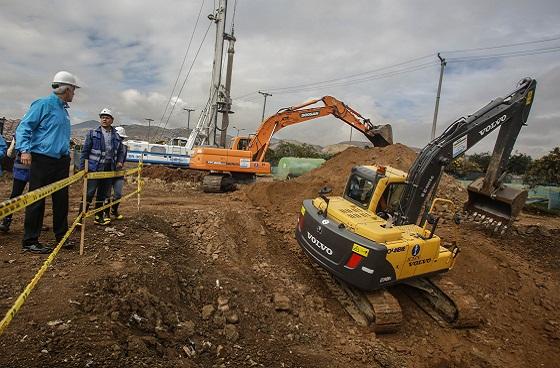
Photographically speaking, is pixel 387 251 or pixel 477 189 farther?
pixel 477 189

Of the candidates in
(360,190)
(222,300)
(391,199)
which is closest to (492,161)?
(391,199)

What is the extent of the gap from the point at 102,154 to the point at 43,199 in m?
1.71

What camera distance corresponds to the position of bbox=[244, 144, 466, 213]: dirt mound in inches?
430

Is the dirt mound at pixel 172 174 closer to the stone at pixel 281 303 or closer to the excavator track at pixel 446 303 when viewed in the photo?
the stone at pixel 281 303

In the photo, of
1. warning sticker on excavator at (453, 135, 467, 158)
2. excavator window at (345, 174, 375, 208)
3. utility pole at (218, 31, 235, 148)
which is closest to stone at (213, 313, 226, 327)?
excavator window at (345, 174, 375, 208)

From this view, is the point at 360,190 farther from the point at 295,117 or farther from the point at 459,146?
the point at 295,117

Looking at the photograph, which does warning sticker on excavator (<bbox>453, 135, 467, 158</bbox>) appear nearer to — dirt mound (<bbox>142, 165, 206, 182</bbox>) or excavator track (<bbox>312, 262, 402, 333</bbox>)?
excavator track (<bbox>312, 262, 402, 333</bbox>)

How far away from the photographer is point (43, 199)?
4043 mm

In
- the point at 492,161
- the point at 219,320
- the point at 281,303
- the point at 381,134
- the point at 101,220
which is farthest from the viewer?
the point at 381,134

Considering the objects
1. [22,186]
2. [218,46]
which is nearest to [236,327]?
[22,186]

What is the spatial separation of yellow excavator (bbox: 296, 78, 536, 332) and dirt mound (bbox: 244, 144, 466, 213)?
4.29 m

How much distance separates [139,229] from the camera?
19.8 feet

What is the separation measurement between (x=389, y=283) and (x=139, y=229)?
12.6 feet

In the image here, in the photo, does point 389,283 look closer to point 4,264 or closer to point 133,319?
point 133,319
